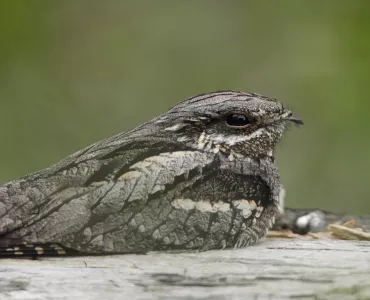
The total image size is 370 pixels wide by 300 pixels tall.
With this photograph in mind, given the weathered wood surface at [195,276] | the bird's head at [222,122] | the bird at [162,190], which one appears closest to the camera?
the weathered wood surface at [195,276]

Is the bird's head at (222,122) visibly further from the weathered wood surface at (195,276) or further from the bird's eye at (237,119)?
the weathered wood surface at (195,276)

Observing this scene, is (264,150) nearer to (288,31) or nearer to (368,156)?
(368,156)

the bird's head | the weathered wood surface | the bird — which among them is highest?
the bird's head

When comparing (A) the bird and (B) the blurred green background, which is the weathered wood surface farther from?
(B) the blurred green background

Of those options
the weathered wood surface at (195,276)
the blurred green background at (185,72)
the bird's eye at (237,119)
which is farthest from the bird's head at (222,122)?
the blurred green background at (185,72)

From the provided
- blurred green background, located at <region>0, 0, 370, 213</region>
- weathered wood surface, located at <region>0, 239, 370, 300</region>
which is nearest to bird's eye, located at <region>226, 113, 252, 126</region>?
weathered wood surface, located at <region>0, 239, 370, 300</region>

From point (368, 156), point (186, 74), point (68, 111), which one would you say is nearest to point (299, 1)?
point (186, 74)

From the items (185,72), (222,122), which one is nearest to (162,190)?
(222,122)

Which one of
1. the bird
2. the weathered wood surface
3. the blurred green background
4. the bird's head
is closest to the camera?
the weathered wood surface
